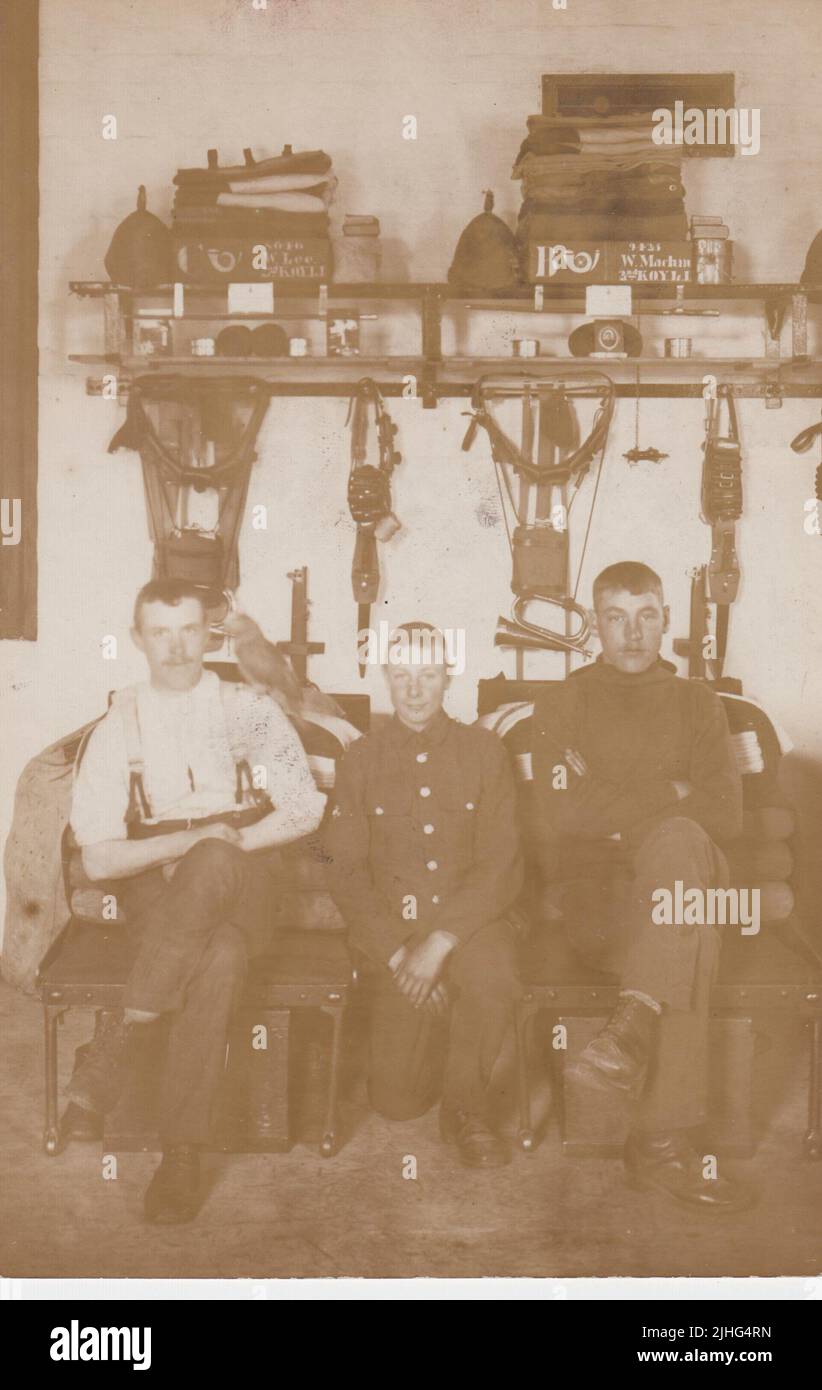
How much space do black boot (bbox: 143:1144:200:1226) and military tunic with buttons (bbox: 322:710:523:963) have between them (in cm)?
57

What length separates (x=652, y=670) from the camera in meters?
3.04

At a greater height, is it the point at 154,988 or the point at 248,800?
the point at 248,800

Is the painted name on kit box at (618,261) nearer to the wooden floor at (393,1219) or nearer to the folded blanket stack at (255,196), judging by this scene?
the folded blanket stack at (255,196)

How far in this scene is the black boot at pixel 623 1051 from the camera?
2.55 m

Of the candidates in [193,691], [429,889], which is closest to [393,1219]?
[429,889]

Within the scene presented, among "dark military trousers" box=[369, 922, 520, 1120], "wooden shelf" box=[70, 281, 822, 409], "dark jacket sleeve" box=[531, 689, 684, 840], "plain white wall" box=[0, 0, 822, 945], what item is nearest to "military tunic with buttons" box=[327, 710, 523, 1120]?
"dark military trousers" box=[369, 922, 520, 1120]

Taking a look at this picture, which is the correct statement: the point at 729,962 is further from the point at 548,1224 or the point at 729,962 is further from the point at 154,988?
the point at 154,988

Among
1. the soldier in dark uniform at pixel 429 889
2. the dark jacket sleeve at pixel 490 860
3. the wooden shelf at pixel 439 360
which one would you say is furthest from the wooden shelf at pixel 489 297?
the dark jacket sleeve at pixel 490 860

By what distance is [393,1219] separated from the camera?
8.18ft

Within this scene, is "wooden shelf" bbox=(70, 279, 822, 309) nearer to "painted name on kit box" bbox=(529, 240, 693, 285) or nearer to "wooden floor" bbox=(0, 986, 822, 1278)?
"painted name on kit box" bbox=(529, 240, 693, 285)

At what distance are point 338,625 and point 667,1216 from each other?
5.24 ft

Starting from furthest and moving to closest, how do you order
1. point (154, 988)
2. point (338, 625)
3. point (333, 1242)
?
point (338, 625) < point (154, 988) < point (333, 1242)
